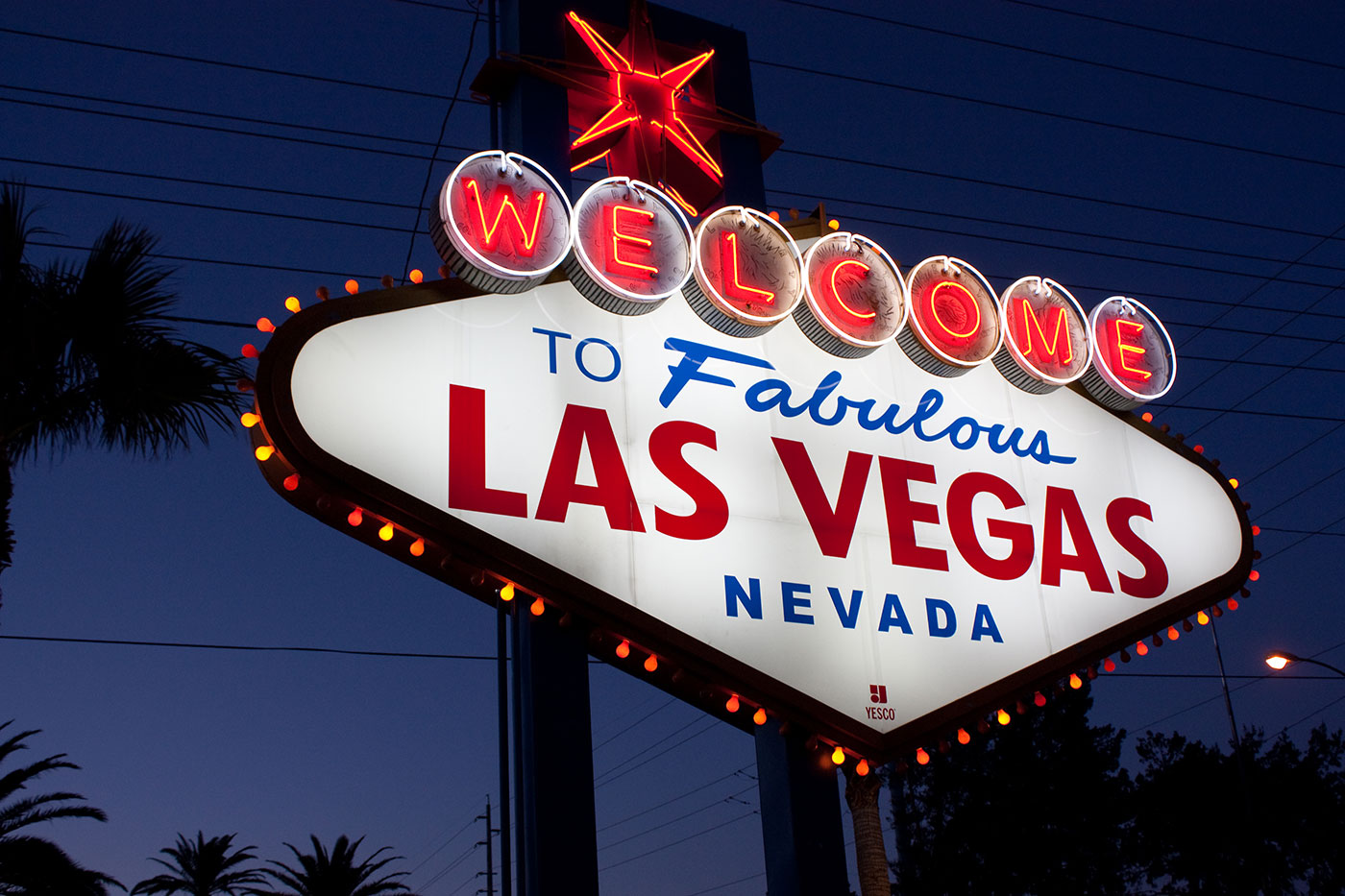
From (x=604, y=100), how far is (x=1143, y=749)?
130 ft

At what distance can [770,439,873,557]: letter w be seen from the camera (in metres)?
11.1

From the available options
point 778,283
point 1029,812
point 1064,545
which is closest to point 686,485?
point 778,283

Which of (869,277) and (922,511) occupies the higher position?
(869,277)

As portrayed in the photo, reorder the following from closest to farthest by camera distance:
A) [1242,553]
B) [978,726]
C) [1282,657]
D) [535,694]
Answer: [535,694] → [978,726] → [1242,553] → [1282,657]

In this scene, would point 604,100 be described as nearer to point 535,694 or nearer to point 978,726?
point 535,694

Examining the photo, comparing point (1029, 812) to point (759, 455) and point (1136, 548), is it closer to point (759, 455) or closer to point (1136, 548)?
point (1136, 548)

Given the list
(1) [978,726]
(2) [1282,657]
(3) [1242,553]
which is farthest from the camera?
(2) [1282,657]

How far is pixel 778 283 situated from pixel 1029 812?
116 feet

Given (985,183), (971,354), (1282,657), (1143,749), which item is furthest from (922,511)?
(1143,749)

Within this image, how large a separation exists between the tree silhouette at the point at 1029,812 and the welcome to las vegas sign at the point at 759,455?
29134 mm

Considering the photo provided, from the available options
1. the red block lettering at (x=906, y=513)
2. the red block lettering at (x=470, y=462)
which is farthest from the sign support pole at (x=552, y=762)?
the red block lettering at (x=906, y=513)

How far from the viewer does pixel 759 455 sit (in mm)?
11172

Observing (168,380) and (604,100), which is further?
(604,100)

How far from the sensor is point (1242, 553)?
42.9ft
